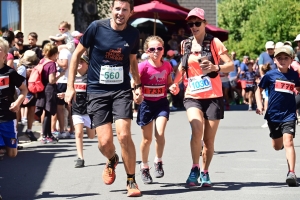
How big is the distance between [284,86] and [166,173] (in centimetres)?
193

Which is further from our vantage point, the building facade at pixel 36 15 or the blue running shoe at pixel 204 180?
the building facade at pixel 36 15

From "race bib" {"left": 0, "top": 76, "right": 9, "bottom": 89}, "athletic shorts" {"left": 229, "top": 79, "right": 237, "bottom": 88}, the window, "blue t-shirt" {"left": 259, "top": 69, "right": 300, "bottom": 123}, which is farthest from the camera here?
"athletic shorts" {"left": 229, "top": 79, "right": 237, "bottom": 88}

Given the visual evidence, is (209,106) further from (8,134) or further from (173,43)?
(173,43)

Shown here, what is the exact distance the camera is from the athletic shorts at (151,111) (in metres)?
10.5

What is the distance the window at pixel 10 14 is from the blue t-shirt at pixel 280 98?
65.6 feet

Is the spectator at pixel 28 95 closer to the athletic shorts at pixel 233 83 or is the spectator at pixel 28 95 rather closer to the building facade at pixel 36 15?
the building facade at pixel 36 15

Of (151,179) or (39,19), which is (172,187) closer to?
(151,179)

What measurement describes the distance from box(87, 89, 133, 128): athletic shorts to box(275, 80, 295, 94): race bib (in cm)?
202

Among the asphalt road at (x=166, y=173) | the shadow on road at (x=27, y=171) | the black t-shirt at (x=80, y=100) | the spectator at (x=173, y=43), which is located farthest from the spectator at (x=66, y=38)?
the spectator at (x=173, y=43)

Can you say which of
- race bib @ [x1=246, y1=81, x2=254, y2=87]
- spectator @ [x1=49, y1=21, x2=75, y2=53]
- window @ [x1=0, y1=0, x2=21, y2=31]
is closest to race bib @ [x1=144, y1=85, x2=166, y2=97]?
spectator @ [x1=49, y1=21, x2=75, y2=53]

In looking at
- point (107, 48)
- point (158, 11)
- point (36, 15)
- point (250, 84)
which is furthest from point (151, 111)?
point (36, 15)

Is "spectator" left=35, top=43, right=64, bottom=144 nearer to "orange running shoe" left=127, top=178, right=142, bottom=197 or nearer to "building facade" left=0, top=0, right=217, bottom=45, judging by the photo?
"orange running shoe" left=127, top=178, right=142, bottom=197

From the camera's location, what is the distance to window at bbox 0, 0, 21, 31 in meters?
29.3

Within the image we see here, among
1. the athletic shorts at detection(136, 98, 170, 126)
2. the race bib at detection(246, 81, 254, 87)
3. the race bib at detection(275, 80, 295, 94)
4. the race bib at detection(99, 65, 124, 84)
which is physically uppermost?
the race bib at detection(99, 65, 124, 84)
